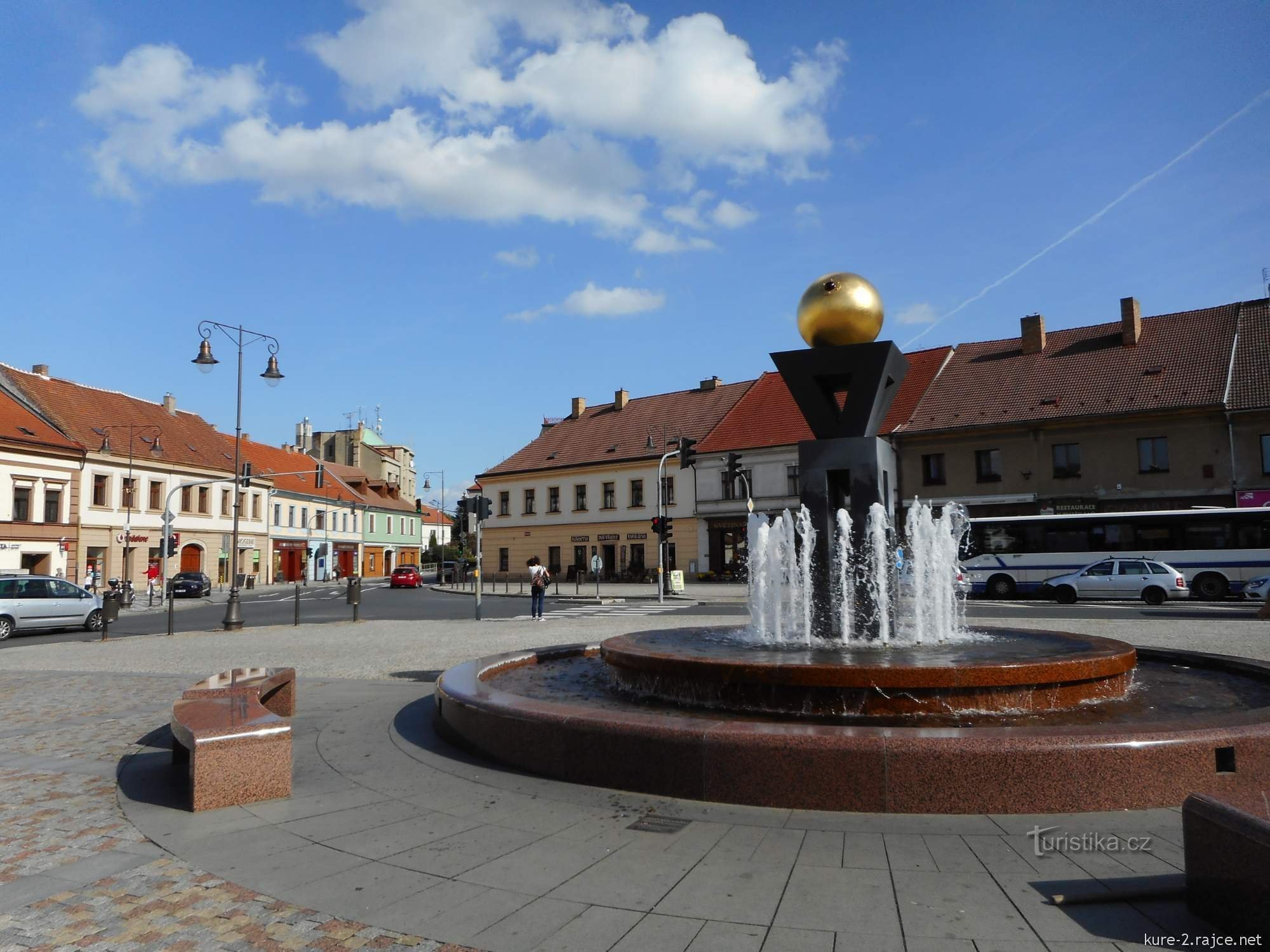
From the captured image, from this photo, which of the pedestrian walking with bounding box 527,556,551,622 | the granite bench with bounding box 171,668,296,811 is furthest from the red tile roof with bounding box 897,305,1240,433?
the granite bench with bounding box 171,668,296,811

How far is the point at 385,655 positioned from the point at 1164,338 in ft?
123

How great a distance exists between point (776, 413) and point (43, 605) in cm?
3482

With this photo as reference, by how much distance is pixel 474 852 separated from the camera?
470cm

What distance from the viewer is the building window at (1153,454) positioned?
34.2m

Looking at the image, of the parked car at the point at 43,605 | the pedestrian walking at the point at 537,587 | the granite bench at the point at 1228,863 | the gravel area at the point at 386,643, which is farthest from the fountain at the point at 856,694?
the parked car at the point at 43,605

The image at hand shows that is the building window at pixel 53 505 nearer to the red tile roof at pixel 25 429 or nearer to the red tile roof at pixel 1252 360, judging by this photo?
the red tile roof at pixel 25 429

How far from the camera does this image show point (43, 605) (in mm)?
22344

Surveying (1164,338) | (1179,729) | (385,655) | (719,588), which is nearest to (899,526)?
(719,588)

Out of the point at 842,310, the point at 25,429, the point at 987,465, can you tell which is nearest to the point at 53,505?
the point at 25,429

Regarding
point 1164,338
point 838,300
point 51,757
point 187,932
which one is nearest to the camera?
point 187,932

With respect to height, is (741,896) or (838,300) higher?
(838,300)

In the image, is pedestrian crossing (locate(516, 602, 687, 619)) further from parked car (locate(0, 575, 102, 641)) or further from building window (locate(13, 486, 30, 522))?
building window (locate(13, 486, 30, 522))

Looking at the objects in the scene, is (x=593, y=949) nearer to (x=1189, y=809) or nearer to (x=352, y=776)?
(x=1189, y=809)

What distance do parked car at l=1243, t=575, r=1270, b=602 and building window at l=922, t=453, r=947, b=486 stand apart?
15.3m
